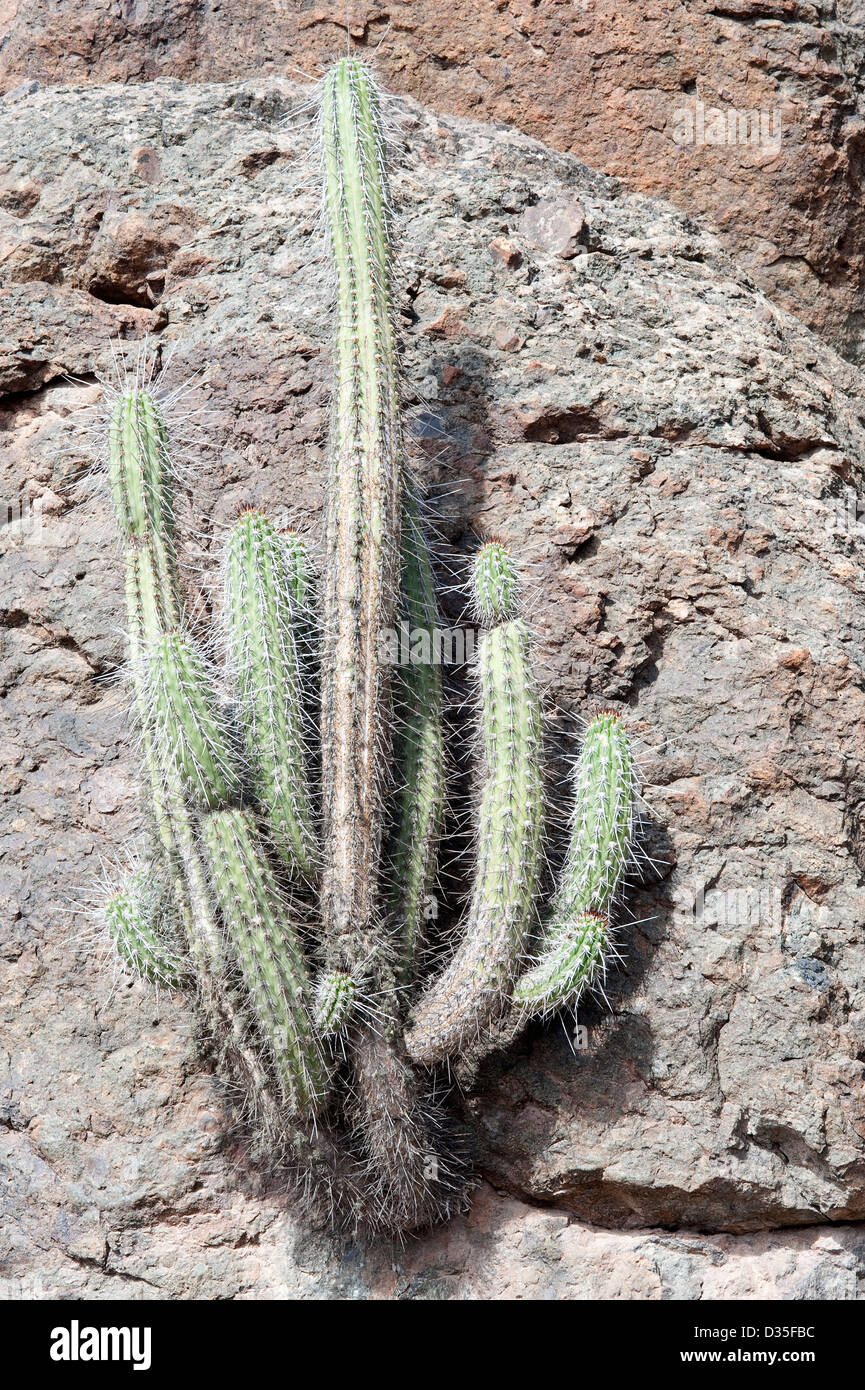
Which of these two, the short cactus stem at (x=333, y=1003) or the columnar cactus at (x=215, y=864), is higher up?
the columnar cactus at (x=215, y=864)

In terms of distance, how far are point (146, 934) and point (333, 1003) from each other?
1.56 feet

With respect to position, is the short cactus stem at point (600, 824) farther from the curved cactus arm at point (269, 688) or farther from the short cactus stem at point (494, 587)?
the curved cactus arm at point (269, 688)

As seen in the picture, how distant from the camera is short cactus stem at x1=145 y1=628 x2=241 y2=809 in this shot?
2.66 meters

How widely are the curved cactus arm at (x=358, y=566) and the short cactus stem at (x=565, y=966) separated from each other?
0.38m

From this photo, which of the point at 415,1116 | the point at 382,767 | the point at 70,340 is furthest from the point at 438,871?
the point at 70,340

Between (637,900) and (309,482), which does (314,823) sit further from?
(309,482)

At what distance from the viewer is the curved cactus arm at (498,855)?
278 cm

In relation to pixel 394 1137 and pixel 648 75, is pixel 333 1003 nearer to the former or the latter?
pixel 394 1137

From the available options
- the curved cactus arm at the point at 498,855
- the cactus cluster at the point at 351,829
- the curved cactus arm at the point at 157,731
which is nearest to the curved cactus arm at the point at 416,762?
the cactus cluster at the point at 351,829

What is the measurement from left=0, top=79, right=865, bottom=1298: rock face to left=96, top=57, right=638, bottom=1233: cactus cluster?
246 mm

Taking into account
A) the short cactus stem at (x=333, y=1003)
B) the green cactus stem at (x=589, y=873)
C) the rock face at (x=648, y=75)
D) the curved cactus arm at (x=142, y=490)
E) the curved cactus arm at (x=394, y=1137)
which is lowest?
the curved cactus arm at (x=394, y=1137)

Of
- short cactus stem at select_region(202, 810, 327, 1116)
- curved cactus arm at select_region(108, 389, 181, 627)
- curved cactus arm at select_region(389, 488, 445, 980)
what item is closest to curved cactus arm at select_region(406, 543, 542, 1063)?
curved cactus arm at select_region(389, 488, 445, 980)

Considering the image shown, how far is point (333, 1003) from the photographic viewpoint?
2707 millimetres

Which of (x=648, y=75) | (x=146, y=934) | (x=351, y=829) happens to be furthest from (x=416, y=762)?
(x=648, y=75)
